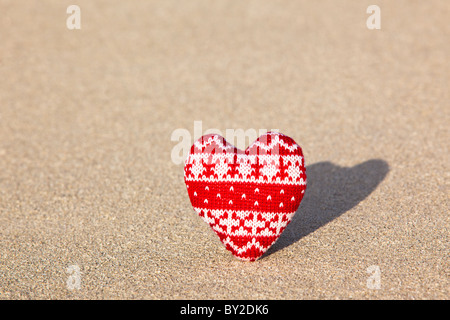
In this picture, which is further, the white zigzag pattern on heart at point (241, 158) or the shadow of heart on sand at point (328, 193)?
the shadow of heart on sand at point (328, 193)

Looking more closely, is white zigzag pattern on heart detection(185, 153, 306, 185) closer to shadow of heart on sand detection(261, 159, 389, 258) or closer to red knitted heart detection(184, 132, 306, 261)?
red knitted heart detection(184, 132, 306, 261)

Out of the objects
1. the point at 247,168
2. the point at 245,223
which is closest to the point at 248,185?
the point at 247,168

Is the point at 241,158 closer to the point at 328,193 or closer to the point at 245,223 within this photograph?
the point at 245,223

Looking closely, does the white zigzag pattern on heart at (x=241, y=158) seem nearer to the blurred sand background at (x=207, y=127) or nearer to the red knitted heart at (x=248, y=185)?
the red knitted heart at (x=248, y=185)

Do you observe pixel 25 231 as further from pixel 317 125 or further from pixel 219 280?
pixel 317 125

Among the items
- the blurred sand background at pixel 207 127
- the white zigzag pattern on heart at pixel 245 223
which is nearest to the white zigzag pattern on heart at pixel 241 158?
the white zigzag pattern on heart at pixel 245 223

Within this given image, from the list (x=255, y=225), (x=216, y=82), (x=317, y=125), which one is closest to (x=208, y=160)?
(x=255, y=225)
